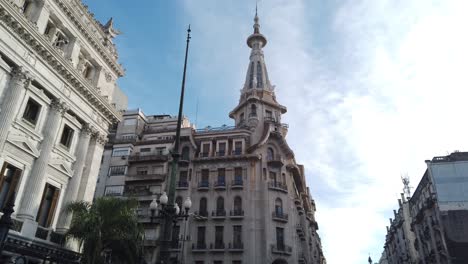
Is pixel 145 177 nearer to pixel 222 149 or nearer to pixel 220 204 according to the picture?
pixel 220 204

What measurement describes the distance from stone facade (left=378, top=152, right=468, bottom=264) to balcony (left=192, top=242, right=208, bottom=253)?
28.1 m

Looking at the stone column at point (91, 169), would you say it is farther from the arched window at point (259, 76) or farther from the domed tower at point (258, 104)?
the arched window at point (259, 76)

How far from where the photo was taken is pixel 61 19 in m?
21.6

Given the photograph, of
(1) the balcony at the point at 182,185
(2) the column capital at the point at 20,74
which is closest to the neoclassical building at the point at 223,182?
(1) the balcony at the point at 182,185

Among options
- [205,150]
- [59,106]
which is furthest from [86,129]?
[205,150]

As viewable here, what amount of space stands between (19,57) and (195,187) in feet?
86.0

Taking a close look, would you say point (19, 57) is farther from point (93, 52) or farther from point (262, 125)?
point (262, 125)

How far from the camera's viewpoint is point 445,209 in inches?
1650

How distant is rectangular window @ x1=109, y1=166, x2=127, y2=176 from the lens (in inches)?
1676

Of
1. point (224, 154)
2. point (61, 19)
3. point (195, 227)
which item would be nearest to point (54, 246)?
point (61, 19)

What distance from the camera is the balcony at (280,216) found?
38.2 m

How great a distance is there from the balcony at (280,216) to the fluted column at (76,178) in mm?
22186

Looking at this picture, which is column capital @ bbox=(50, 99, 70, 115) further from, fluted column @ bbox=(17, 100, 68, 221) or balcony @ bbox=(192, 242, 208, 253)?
balcony @ bbox=(192, 242, 208, 253)

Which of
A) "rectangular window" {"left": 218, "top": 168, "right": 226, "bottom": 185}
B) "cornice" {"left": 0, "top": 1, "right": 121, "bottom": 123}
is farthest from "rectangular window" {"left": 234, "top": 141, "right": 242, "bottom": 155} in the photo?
"cornice" {"left": 0, "top": 1, "right": 121, "bottom": 123}
